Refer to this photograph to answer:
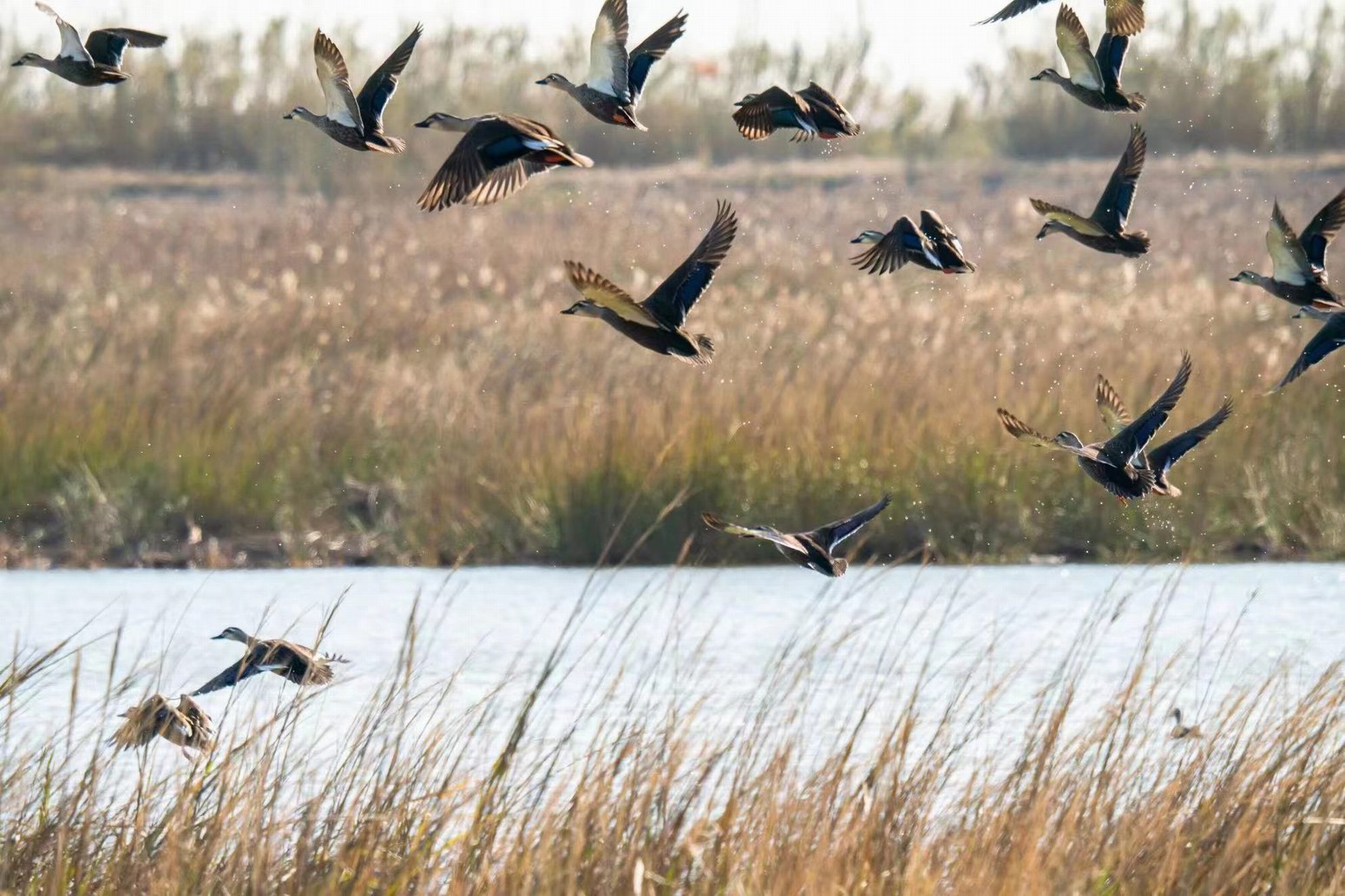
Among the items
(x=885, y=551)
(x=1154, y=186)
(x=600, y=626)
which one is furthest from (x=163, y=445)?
(x=1154, y=186)

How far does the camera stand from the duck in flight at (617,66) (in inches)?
172

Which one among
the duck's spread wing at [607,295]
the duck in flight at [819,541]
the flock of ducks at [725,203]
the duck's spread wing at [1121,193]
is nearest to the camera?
the duck's spread wing at [607,295]

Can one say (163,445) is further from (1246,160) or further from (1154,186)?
(1246,160)

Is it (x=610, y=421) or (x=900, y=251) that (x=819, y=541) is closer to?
(x=900, y=251)

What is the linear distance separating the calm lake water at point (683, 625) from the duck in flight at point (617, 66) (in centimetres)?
371

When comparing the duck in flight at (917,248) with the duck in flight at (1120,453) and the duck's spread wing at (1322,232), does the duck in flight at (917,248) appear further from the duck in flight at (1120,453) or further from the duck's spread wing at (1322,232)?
the duck's spread wing at (1322,232)

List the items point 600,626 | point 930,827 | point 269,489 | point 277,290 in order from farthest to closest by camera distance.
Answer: point 277,290 < point 269,489 < point 600,626 < point 930,827

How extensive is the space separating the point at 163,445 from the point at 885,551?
4.65 meters

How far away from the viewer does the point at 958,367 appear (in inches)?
550

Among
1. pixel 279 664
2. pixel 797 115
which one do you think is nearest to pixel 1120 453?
pixel 797 115

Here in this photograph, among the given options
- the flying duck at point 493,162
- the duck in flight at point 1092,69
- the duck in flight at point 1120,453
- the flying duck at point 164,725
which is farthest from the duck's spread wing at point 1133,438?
the flying duck at point 164,725

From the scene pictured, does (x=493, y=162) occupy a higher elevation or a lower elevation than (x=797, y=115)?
lower

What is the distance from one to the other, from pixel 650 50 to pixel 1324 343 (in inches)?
63.1

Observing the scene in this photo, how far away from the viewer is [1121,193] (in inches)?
195
